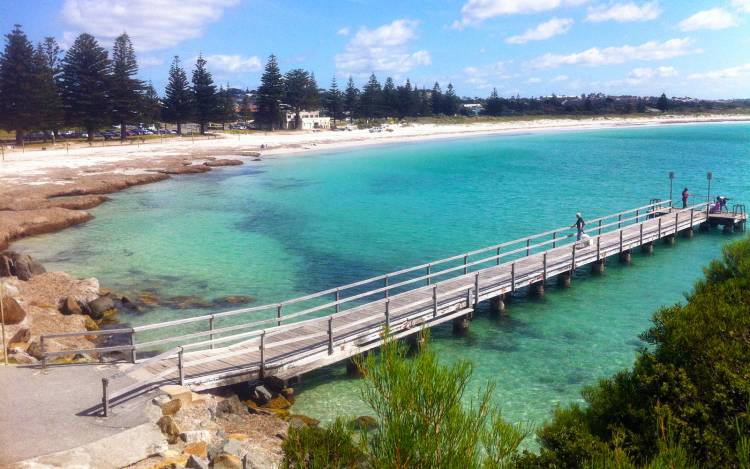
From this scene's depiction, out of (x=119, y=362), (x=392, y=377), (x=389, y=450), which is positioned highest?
(x=392, y=377)

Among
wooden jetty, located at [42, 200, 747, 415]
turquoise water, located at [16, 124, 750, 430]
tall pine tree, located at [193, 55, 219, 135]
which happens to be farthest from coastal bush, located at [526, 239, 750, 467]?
tall pine tree, located at [193, 55, 219, 135]

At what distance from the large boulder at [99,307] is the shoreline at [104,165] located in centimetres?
1146

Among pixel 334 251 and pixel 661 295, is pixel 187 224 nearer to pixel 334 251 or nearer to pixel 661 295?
pixel 334 251

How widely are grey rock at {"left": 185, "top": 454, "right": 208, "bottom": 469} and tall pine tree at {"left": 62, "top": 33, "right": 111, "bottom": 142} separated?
2916 inches

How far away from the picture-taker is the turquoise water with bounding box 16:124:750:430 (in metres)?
15.4

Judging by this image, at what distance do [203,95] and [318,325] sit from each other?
8593cm

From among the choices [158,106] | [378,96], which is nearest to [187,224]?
[158,106]

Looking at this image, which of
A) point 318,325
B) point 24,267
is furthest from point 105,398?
point 24,267

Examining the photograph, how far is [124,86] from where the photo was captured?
7644cm

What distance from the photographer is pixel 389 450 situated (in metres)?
5.10

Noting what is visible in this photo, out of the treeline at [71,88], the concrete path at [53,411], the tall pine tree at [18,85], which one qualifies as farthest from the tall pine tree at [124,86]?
the concrete path at [53,411]

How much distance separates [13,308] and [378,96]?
12340 cm

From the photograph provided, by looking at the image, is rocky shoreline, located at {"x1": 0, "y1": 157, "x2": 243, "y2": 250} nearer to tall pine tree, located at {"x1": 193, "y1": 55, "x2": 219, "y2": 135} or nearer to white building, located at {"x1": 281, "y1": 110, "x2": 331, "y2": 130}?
tall pine tree, located at {"x1": 193, "y1": 55, "x2": 219, "y2": 135}

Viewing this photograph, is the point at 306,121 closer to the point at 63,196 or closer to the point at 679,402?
the point at 63,196
